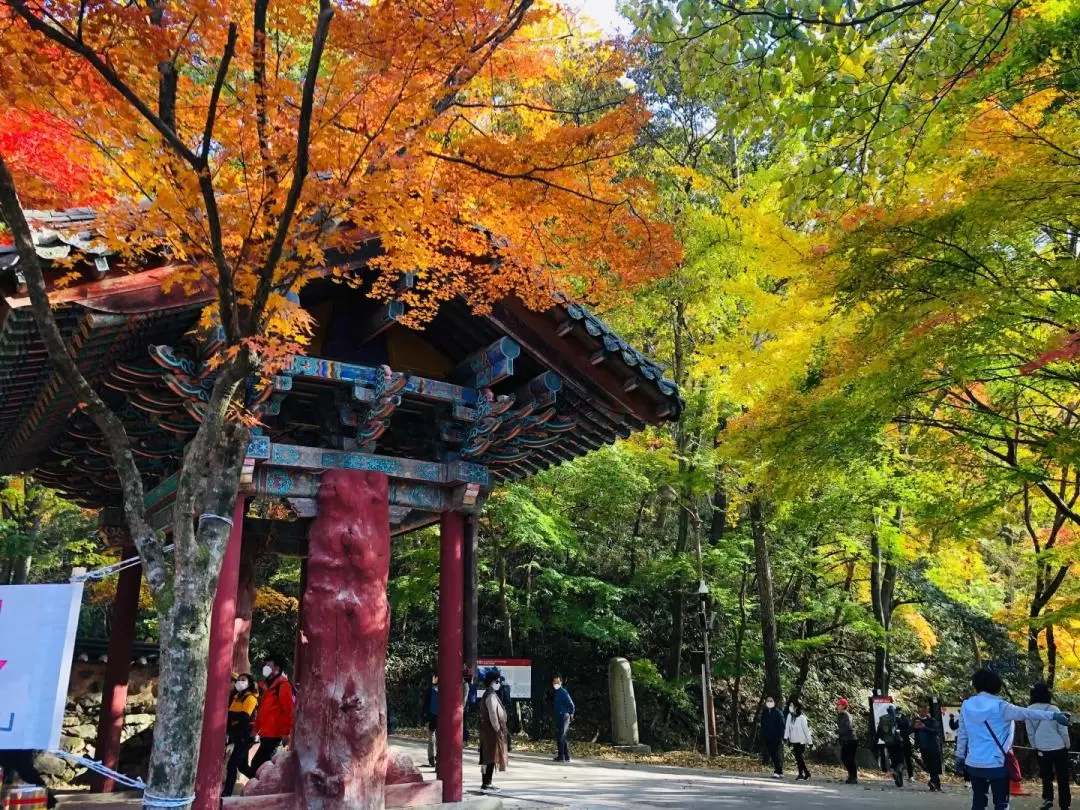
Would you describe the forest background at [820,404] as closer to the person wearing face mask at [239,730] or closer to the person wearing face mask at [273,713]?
the person wearing face mask at [273,713]

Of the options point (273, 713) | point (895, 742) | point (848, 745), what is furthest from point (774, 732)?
point (273, 713)

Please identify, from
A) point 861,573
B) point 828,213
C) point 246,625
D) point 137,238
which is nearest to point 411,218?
point 137,238

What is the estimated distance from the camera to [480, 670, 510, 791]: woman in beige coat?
9469mm

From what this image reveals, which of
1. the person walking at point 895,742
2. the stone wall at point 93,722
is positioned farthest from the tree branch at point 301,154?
the person walking at point 895,742

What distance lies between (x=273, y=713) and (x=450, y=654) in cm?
207

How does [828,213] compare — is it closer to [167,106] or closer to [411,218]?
[411,218]

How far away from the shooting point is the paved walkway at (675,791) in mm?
9273

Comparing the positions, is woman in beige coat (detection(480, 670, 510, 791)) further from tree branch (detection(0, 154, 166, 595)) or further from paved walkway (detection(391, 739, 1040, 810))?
tree branch (detection(0, 154, 166, 595))

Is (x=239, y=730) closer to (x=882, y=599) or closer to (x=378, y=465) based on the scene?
(x=378, y=465)

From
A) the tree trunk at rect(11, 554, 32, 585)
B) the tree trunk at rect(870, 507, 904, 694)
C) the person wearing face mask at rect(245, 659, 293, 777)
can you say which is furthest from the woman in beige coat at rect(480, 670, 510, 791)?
the tree trunk at rect(11, 554, 32, 585)

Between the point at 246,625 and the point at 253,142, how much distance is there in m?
7.70

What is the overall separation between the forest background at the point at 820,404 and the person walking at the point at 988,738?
268 cm

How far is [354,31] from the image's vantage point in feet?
16.7

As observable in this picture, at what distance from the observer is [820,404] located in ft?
30.7
